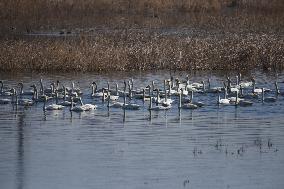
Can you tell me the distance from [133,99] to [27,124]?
16.2 ft

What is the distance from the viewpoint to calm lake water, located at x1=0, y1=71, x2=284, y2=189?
1480 cm

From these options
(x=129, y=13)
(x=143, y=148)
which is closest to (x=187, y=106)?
(x=143, y=148)

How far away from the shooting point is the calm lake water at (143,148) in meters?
14.8

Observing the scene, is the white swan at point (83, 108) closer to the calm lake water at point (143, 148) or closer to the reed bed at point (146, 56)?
the calm lake water at point (143, 148)

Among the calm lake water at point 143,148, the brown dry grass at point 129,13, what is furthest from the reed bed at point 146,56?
the brown dry grass at point 129,13

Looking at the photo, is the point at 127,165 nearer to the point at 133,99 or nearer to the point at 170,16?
the point at 133,99

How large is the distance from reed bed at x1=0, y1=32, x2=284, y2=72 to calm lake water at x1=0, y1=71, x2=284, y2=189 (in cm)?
574

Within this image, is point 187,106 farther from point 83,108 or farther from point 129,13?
point 129,13

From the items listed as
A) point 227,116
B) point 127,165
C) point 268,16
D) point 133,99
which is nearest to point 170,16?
point 268,16

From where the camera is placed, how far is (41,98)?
80.1 feet

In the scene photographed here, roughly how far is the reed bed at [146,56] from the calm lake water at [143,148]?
5.74 meters

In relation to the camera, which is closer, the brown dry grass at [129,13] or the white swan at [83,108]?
the white swan at [83,108]

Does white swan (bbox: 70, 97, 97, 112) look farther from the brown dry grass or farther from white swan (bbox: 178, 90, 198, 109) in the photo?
the brown dry grass

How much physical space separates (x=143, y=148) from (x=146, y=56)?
1377cm
